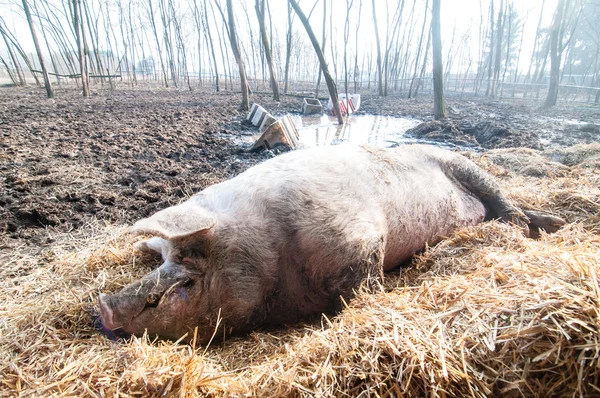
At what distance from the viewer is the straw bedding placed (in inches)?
56.6

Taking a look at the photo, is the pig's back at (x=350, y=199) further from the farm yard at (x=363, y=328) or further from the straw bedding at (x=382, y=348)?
the straw bedding at (x=382, y=348)

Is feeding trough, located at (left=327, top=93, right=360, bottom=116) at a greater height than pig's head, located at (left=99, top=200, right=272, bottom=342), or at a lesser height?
greater

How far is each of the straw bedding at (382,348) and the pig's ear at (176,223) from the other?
0.62m

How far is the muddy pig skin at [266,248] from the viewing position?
209 centimetres

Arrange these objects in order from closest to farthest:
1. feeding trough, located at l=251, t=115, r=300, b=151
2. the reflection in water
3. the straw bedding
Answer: the straw bedding → feeding trough, located at l=251, t=115, r=300, b=151 → the reflection in water

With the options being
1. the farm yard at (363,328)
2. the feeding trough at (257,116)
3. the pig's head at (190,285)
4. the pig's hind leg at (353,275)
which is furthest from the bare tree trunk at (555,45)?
the pig's head at (190,285)

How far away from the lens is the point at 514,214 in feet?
12.4

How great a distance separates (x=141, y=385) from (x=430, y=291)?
165 cm

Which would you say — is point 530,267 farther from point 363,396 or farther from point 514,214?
point 514,214

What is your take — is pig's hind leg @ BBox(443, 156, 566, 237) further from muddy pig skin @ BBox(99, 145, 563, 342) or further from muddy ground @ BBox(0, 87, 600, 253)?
muddy ground @ BBox(0, 87, 600, 253)

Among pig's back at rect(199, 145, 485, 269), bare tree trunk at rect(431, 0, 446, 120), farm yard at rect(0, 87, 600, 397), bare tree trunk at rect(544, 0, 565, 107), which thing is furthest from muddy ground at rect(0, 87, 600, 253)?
bare tree trunk at rect(544, 0, 565, 107)

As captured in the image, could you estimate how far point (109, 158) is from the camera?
698 cm

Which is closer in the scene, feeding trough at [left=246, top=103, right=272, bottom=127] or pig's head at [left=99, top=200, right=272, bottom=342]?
pig's head at [left=99, top=200, right=272, bottom=342]

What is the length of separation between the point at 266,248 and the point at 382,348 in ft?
3.38
